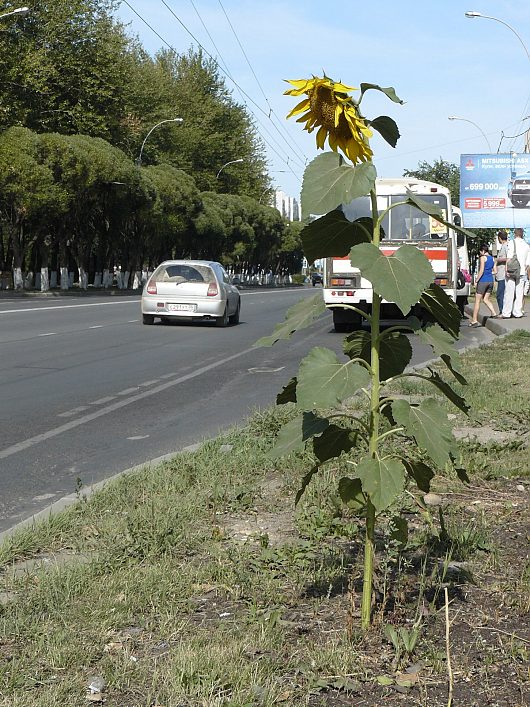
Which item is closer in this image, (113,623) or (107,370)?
(113,623)

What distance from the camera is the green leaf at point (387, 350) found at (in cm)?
375

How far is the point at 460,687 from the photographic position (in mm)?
3277

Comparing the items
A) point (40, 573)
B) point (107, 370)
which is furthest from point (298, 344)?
point (40, 573)

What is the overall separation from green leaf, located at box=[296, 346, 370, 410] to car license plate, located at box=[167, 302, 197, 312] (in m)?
22.3

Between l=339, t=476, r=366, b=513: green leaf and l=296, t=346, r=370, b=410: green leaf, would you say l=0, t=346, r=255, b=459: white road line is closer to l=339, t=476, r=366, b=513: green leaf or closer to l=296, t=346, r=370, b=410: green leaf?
l=339, t=476, r=366, b=513: green leaf

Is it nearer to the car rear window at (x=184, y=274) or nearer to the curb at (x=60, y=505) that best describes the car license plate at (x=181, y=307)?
the car rear window at (x=184, y=274)

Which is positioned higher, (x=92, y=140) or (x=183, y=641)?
(x=92, y=140)

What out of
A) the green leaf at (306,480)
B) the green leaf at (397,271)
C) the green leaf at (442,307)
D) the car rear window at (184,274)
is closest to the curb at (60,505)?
the green leaf at (306,480)

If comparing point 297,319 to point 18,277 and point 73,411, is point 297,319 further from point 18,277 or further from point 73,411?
point 18,277

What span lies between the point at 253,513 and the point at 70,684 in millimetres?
2406

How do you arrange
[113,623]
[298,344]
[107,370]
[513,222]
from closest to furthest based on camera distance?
[113,623]
[107,370]
[298,344]
[513,222]

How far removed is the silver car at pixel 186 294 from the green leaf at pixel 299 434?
72.2 feet

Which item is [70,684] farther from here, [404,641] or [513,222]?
[513,222]


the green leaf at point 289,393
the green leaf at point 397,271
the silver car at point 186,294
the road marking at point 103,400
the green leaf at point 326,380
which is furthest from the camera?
the silver car at point 186,294
